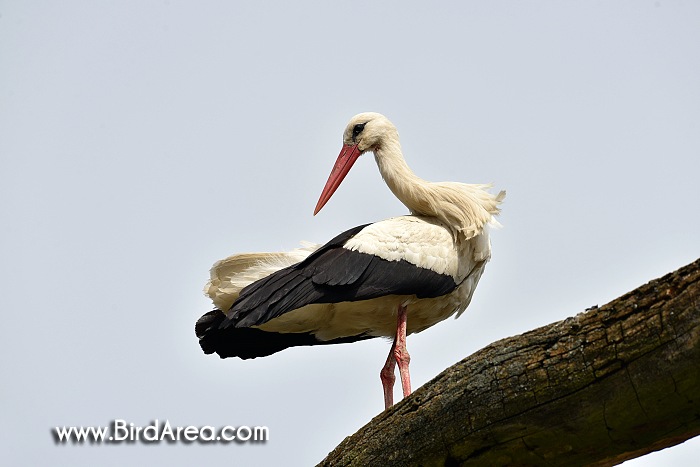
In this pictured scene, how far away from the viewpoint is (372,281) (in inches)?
301

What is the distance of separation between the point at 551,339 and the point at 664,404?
0.55m

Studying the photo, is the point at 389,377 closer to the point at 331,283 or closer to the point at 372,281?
the point at 372,281

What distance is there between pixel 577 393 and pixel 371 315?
4455 mm

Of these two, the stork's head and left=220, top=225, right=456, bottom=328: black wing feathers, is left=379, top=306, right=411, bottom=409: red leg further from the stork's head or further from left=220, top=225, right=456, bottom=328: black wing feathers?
the stork's head

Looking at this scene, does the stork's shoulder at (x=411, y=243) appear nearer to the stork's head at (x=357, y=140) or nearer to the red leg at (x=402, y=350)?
the red leg at (x=402, y=350)

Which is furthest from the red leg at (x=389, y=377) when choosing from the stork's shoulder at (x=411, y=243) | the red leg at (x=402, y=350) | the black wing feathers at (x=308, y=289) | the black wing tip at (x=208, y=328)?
the black wing tip at (x=208, y=328)

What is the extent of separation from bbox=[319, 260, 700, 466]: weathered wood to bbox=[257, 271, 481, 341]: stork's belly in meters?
3.45

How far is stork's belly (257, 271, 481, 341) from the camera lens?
793 centimetres

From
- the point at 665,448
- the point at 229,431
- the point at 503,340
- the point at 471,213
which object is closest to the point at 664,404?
the point at 665,448

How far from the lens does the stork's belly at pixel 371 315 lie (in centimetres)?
793

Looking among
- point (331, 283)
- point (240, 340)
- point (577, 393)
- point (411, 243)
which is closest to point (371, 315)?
point (411, 243)

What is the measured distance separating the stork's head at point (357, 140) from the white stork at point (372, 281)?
0.68ft

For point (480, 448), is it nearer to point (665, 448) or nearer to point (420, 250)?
point (665, 448)

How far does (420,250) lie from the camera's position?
7949 millimetres
